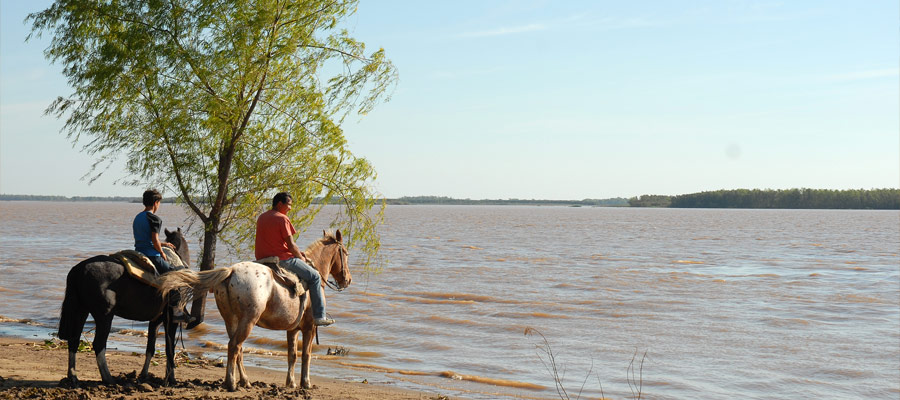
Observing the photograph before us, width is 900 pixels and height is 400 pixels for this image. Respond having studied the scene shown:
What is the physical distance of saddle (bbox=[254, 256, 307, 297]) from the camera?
10.2m

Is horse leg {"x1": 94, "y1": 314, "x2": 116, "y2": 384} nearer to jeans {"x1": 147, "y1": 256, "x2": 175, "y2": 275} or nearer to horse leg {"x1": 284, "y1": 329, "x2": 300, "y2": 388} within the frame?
jeans {"x1": 147, "y1": 256, "x2": 175, "y2": 275}

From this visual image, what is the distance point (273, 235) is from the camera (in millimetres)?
10352

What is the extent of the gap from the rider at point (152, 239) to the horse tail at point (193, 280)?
2.14ft

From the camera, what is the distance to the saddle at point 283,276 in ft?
33.4

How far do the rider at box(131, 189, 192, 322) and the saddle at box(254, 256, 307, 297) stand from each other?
4.04ft

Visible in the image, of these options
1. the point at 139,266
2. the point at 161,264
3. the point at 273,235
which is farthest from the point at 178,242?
the point at 273,235

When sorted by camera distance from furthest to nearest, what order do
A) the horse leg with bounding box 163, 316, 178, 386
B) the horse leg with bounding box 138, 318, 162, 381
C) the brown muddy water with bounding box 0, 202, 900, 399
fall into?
the brown muddy water with bounding box 0, 202, 900, 399, the horse leg with bounding box 138, 318, 162, 381, the horse leg with bounding box 163, 316, 178, 386

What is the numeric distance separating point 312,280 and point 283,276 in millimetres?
518

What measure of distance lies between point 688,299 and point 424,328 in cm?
1113

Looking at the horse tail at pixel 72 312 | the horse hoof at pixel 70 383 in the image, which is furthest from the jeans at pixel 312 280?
the horse hoof at pixel 70 383

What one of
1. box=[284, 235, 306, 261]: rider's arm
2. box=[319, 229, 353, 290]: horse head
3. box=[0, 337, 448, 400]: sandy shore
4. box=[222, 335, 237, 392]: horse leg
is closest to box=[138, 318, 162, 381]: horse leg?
box=[0, 337, 448, 400]: sandy shore

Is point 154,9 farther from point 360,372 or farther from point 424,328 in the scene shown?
point 424,328

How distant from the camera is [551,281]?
3195cm

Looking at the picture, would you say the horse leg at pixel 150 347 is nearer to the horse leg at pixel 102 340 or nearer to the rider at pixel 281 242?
the horse leg at pixel 102 340
